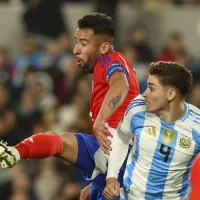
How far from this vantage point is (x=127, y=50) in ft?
35.7

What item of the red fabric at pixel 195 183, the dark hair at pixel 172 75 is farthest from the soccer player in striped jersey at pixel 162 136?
the red fabric at pixel 195 183

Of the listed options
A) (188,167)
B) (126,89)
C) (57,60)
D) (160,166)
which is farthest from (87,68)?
(57,60)

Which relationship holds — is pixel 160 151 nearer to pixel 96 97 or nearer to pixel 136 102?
pixel 136 102

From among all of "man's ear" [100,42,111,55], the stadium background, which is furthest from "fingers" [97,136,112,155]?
the stadium background

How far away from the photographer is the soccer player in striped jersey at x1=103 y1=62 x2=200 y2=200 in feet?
17.6

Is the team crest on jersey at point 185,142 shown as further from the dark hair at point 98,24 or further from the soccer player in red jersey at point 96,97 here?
the dark hair at point 98,24

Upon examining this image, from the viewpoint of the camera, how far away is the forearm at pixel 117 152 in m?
5.53

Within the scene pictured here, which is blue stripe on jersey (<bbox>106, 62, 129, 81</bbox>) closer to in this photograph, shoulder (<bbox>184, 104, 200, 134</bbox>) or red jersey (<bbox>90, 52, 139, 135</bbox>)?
red jersey (<bbox>90, 52, 139, 135</bbox>)

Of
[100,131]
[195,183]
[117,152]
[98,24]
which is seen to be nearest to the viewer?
[195,183]

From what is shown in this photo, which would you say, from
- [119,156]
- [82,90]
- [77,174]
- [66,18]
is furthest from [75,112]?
[119,156]

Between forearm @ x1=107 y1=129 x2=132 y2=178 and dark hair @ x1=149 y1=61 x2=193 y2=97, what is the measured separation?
47cm

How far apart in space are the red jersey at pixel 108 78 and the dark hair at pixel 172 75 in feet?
0.93

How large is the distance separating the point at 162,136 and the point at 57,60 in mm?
5841

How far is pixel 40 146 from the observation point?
5512mm
